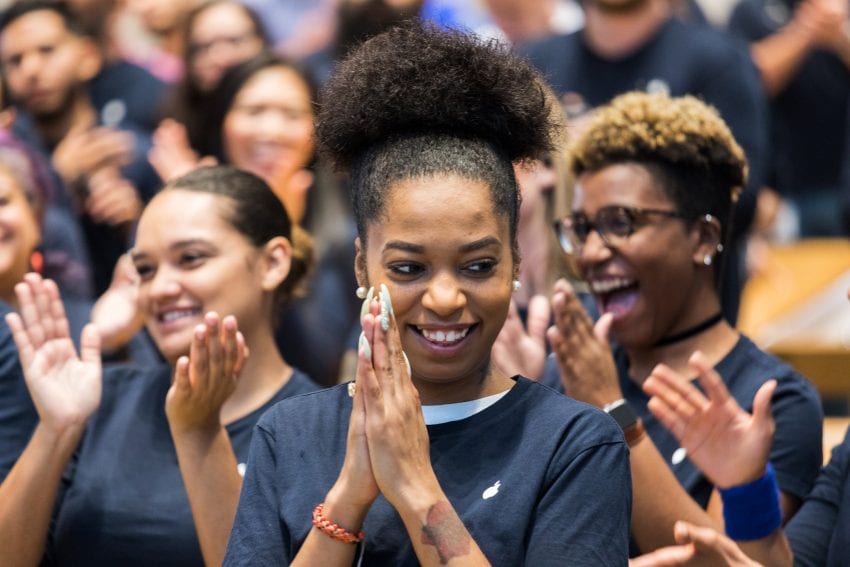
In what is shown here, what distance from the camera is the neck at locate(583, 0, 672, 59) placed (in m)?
4.52

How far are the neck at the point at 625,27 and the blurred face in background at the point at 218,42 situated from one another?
1250mm

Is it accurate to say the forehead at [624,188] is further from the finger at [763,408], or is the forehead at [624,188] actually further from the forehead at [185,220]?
the forehead at [185,220]

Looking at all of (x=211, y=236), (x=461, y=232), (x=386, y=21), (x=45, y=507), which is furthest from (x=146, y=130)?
(x=461, y=232)

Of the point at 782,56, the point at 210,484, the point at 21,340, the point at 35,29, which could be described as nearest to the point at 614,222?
the point at 210,484

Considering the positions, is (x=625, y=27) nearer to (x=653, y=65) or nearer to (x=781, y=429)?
(x=653, y=65)

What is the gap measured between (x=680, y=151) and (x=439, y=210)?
1.16m

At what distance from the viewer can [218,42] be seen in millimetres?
5094

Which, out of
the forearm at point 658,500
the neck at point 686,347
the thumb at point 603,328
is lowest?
the forearm at point 658,500

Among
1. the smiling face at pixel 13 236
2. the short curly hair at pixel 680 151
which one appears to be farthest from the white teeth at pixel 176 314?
the short curly hair at pixel 680 151

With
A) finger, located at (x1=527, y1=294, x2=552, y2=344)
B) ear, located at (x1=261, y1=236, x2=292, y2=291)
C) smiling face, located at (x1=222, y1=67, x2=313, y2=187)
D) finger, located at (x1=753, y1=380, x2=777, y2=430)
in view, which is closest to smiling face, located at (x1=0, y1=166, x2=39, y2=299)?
ear, located at (x1=261, y1=236, x2=292, y2=291)

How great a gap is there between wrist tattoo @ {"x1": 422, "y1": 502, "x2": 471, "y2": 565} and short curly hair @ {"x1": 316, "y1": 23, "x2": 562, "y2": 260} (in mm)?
473

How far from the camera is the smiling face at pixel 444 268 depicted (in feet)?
7.13

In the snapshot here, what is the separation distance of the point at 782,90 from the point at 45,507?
11.7 feet

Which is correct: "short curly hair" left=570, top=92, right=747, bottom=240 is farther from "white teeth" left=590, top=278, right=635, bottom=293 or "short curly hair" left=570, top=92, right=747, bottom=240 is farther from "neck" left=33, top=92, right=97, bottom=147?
"neck" left=33, top=92, right=97, bottom=147
